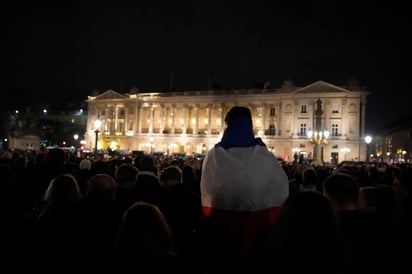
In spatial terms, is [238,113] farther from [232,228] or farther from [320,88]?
[320,88]

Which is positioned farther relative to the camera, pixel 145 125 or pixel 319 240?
pixel 145 125

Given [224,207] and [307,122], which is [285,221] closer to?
[224,207]

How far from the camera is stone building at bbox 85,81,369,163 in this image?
80938mm

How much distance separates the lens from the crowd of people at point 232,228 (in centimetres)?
312

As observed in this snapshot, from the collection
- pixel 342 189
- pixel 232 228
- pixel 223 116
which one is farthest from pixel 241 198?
pixel 223 116

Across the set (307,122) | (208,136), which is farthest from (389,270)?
(208,136)

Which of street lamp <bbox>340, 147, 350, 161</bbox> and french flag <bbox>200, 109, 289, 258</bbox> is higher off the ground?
street lamp <bbox>340, 147, 350, 161</bbox>

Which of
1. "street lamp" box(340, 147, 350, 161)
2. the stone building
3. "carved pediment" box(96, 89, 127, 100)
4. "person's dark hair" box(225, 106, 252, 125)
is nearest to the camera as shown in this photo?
"person's dark hair" box(225, 106, 252, 125)

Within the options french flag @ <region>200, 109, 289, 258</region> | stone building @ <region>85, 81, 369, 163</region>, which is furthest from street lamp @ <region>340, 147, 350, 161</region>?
french flag @ <region>200, 109, 289, 258</region>

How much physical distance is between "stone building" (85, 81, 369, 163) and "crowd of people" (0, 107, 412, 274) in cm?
6700

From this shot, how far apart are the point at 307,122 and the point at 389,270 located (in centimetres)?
8222

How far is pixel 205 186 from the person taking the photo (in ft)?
14.6

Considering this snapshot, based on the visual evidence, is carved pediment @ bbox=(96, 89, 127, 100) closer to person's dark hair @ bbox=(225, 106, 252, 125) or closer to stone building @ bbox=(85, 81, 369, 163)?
stone building @ bbox=(85, 81, 369, 163)

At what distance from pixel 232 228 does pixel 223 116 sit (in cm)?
9119
